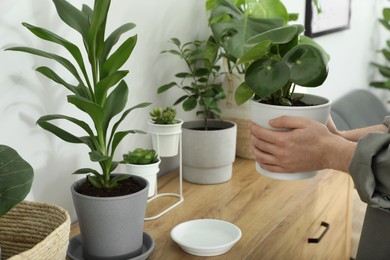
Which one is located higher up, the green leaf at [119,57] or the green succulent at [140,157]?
the green leaf at [119,57]

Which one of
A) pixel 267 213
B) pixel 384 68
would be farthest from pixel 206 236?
pixel 384 68

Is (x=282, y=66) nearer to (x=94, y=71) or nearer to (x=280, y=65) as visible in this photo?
(x=280, y=65)

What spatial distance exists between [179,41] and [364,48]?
2.26 meters

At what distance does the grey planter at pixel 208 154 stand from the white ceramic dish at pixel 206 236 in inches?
11.7

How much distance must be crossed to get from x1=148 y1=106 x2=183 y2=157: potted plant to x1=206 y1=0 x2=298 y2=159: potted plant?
0.24m

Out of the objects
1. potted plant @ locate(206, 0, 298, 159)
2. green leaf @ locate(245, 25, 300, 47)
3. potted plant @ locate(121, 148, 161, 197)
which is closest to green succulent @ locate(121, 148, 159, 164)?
potted plant @ locate(121, 148, 161, 197)

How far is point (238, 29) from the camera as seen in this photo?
1.25 metres

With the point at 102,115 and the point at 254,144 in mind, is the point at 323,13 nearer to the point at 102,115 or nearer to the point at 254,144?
the point at 254,144

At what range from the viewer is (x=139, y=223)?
3.51 ft

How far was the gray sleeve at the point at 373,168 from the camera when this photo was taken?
95 cm

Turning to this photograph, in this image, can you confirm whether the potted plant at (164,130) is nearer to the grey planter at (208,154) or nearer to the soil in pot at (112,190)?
the grey planter at (208,154)

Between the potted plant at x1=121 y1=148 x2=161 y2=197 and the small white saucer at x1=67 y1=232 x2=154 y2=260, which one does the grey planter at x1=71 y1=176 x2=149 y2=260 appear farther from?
the potted plant at x1=121 y1=148 x2=161 y2=197

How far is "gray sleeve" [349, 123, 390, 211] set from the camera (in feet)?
3.11

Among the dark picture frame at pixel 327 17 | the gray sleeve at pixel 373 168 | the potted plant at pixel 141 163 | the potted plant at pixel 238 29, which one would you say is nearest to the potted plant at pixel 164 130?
the potted plant at pixel 141 163
